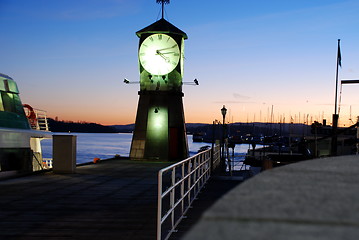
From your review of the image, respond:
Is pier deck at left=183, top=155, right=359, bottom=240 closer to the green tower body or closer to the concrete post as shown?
the concrete post

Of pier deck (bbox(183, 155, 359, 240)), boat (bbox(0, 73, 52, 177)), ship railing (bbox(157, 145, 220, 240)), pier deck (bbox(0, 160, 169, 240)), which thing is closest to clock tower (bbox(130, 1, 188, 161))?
boat (bbox(0, 73, 52, 177))

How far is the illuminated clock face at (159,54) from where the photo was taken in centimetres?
2828

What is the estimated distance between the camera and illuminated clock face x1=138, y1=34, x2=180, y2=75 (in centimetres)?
2828

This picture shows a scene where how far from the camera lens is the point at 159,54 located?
28375 mm

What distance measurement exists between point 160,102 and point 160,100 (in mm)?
139

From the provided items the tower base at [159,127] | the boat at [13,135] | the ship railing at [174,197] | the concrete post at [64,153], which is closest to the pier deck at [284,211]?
the ship railing at [174,197]

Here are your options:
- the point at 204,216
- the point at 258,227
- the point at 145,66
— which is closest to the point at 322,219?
the point at 258,227

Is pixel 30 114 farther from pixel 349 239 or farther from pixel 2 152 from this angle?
pixel 349 239

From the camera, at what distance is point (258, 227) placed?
1644 millimetres

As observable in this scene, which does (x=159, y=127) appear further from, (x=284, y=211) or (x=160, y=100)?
(x=284, y=211)

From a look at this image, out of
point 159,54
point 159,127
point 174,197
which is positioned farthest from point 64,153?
point 159,54

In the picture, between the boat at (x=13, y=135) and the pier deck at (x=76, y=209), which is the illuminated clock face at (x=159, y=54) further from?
the pier deck at (x=76, y=209)

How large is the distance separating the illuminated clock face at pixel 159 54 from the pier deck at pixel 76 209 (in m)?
13.7

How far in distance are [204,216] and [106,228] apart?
6.68 meters
